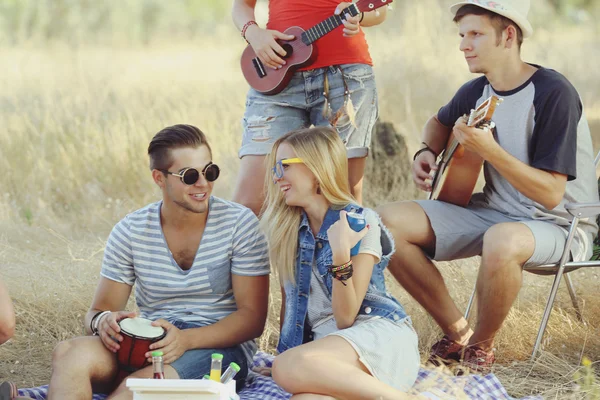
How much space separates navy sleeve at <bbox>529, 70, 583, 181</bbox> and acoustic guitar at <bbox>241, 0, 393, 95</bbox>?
82 centimetres

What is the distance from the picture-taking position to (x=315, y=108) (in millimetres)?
4367

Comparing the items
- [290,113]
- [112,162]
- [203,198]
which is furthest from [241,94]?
[203,198]

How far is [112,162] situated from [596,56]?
6768mm

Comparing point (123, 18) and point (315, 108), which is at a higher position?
point (123, 18)

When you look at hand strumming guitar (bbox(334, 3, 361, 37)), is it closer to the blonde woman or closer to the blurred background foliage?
the blonde woman

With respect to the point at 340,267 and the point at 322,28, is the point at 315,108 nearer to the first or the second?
the point at 322,28

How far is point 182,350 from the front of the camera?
3.56 m

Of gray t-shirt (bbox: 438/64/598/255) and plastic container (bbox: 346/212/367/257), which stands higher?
gray t-shirt (bbox: 438/64/598/255)

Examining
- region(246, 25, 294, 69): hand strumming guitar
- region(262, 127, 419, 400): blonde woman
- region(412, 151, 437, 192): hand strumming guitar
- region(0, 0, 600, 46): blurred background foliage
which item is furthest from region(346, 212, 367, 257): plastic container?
region(0, 0, 600, 46): blurred background foliage

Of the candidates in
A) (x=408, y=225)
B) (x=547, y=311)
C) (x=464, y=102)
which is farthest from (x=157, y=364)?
(x=464, y=102)

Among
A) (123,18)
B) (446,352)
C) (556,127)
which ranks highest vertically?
(123,18)

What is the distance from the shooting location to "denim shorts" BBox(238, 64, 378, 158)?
14.1 ft

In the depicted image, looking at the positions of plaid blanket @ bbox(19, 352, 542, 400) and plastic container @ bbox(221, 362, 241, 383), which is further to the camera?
plaid blanket @ bbox(19, 352, 542, 400)

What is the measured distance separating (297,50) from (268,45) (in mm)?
152
